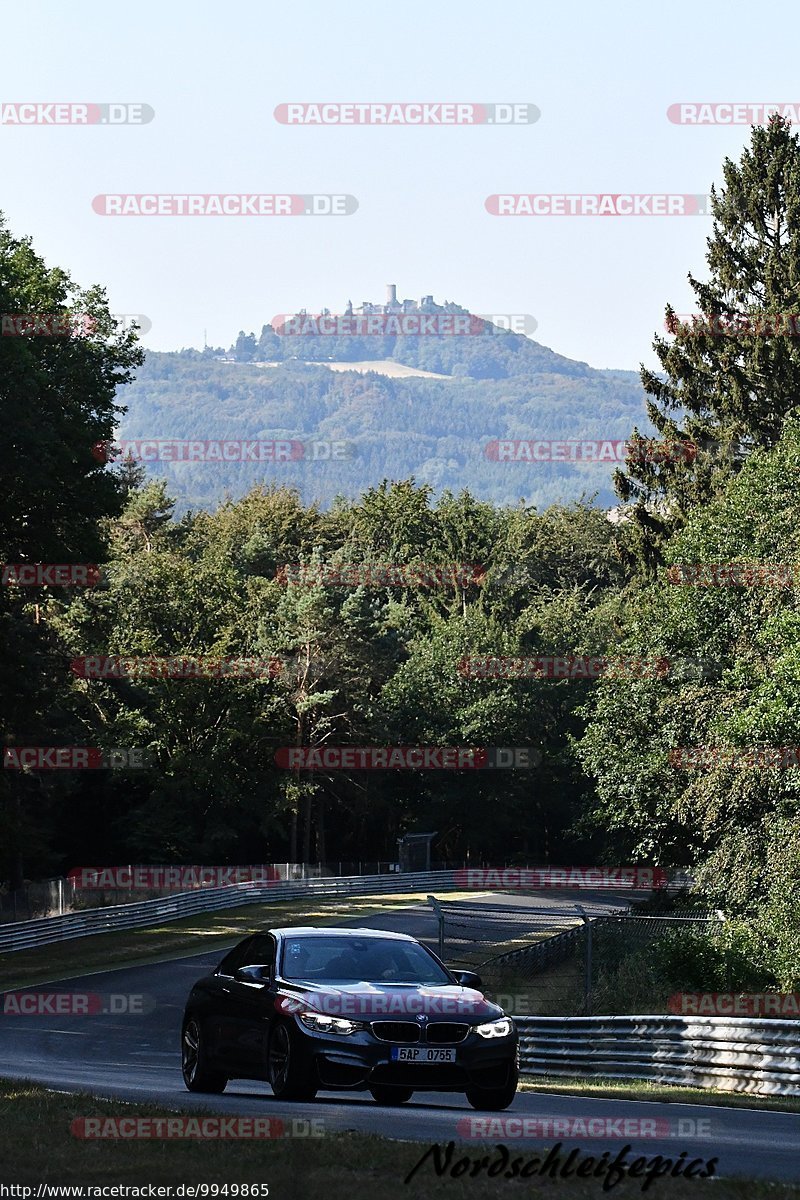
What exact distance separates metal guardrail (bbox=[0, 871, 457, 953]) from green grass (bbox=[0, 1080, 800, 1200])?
116ft

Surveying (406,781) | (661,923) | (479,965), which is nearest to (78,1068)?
(479,965)

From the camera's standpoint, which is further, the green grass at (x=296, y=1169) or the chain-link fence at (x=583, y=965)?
the chain-link fence at (x=583, y=965)

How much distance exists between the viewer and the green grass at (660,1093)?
15.4 metres

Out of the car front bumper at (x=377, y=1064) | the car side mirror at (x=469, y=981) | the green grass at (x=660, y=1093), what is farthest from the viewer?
the green grass at (x=660, y=1093)

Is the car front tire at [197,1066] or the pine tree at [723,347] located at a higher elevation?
the pine tree at [723,347]

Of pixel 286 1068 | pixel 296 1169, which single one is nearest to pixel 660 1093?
pixel 286 1068

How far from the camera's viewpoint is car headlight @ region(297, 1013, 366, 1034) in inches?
500

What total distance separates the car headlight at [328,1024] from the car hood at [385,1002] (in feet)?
0.14

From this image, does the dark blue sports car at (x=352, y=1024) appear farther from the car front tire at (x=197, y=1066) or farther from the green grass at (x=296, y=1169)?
the green grass at (x=296, y=1169)

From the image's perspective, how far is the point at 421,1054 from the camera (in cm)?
1266

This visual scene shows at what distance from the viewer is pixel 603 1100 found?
15727mm

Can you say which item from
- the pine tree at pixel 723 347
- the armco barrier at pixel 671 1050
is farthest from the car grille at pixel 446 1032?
the pine tree at pixel 723 347

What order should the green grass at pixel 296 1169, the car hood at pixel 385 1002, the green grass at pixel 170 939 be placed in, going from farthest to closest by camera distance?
the green grass at pixel 170 939
the car hood at pixel 385 1002
the green grass at pixel 296 1169

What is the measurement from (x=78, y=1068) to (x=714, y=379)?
42.0m
